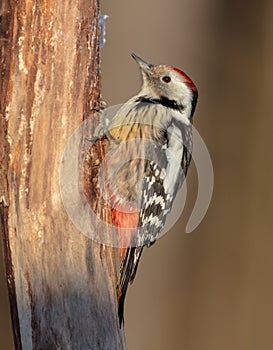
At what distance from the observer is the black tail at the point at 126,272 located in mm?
2070

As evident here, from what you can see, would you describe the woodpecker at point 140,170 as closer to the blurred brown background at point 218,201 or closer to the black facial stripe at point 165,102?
the black facial stripe at point 165,102

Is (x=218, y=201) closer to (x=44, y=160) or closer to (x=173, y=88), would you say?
(x=173, y=88)

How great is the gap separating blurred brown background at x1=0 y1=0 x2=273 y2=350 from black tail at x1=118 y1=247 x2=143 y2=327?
3.83 ft

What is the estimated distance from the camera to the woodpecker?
7.20 ft

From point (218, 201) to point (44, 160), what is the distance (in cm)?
184

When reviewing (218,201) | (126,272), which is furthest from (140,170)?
(218,201)

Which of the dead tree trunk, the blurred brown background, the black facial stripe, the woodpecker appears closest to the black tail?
the woodpecker

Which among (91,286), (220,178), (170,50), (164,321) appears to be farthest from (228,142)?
(91,286)

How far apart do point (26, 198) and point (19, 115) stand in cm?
21

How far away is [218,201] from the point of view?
3.57 meters

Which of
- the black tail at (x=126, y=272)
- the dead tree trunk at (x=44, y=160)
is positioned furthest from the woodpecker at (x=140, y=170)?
the dead tree trunk at (x=44, y=160)

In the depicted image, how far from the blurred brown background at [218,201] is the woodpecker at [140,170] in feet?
3.36

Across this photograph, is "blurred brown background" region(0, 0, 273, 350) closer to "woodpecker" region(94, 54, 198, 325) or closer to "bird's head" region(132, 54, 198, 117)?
"bird's head" region(132, 54, 198, 117)

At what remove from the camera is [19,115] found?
1830 mm
